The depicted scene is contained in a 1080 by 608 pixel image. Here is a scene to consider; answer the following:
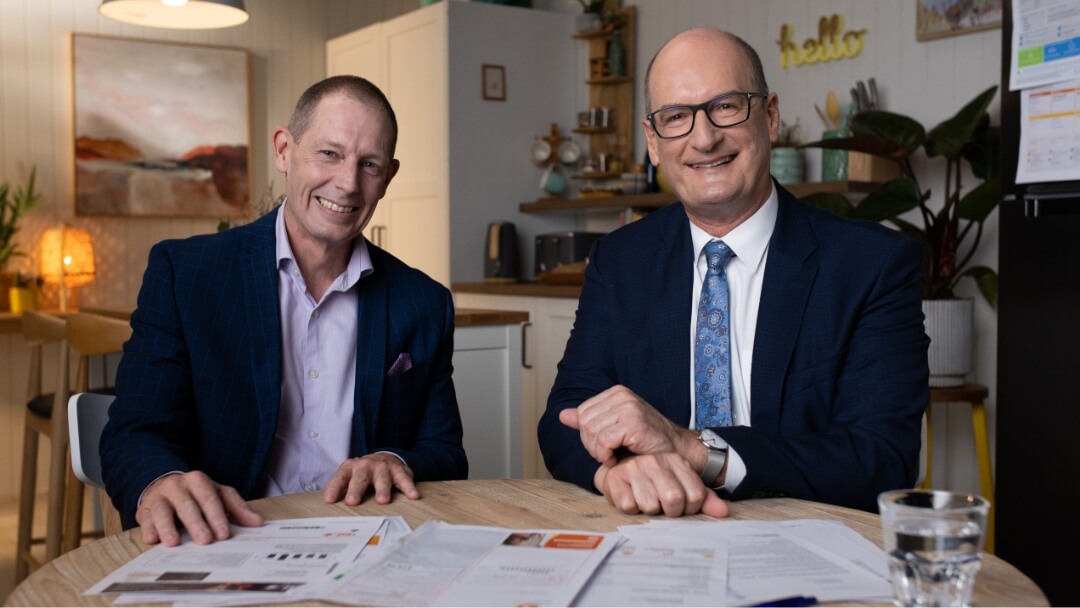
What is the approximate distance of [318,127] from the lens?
1759 mm

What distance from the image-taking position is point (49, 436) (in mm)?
3186

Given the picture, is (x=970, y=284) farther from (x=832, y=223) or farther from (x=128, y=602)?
(x=128, y=602)

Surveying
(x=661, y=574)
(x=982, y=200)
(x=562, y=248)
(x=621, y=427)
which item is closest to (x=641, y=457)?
(x=621, y=427)

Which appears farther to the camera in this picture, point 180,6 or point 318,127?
point 180,6

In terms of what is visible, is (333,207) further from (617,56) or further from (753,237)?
(617,56)

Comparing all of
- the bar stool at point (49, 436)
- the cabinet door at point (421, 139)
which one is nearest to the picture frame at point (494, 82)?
the cabinet door at point (421, 139)

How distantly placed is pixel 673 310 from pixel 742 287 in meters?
0.12

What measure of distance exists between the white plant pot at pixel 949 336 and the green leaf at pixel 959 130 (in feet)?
1.48

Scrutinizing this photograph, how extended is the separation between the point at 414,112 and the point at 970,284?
2757 mm

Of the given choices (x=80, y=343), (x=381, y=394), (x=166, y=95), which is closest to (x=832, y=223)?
(x=381, y=394)

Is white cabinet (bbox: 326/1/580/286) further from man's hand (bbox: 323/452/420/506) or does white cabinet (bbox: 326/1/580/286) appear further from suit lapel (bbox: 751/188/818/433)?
man's hand (bbox: 323/452/420/506)

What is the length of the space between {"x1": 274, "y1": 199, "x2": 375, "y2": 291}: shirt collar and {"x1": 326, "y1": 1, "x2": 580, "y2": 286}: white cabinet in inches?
123

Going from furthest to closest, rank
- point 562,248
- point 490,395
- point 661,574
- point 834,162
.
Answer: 1. point 562,248
2. point 834,162
3. point 490,395
4. point 661,574

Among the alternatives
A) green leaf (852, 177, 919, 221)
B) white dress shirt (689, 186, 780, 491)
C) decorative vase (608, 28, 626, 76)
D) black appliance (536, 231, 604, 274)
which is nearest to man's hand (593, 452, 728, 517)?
white dress shirt (689, 186, 780, 491)
